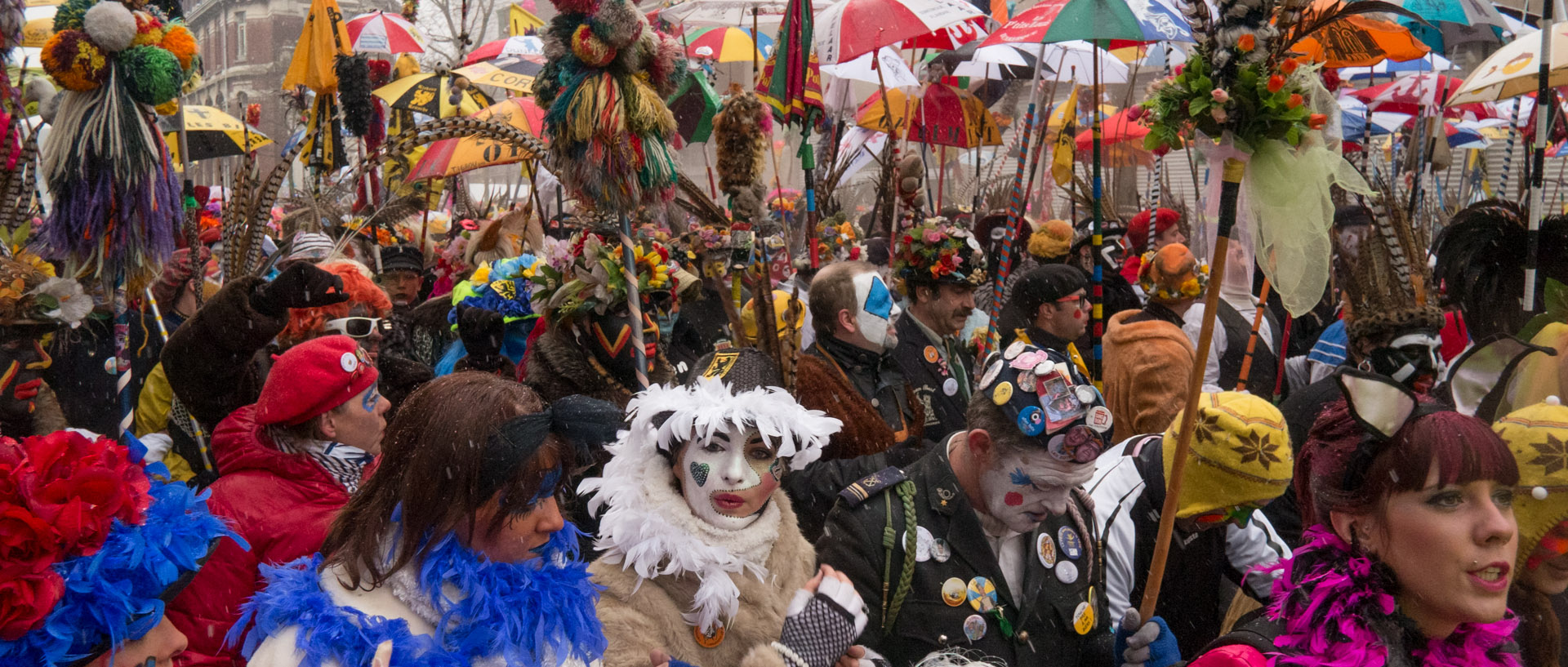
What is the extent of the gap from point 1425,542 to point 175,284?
6.01 meters

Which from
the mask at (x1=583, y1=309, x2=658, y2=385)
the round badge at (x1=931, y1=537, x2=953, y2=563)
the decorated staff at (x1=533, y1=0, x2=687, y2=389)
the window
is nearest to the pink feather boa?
the round badge at (x1=931, y1=537, x2=953, y2=563)

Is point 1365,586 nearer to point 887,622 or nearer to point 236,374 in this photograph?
point 887,622

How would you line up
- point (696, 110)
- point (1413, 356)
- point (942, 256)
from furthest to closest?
point (696, 110)
point (942, 256)
point (1413, 356)

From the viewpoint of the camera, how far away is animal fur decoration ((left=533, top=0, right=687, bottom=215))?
4246 millimetres

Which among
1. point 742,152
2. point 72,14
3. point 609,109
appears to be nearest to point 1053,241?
point 742,152

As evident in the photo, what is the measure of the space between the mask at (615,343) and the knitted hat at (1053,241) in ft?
13.2

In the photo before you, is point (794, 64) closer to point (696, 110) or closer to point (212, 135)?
point (696, 110)

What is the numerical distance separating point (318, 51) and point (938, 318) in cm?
489

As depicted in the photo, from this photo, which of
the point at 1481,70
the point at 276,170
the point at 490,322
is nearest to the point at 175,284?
the point at 276,170

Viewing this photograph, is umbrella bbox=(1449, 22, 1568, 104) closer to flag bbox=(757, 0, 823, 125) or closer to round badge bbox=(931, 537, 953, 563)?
flag bbox=(757, 0, 823, 125)

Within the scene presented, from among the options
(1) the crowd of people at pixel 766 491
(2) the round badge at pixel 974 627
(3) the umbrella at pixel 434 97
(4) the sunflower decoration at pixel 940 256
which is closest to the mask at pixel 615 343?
(1) the crowd of people at pixel 766 491

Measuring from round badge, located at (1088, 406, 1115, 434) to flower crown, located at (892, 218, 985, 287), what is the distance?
249 centimetres

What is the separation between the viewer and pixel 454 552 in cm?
212

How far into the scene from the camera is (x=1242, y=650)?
2076 mm
